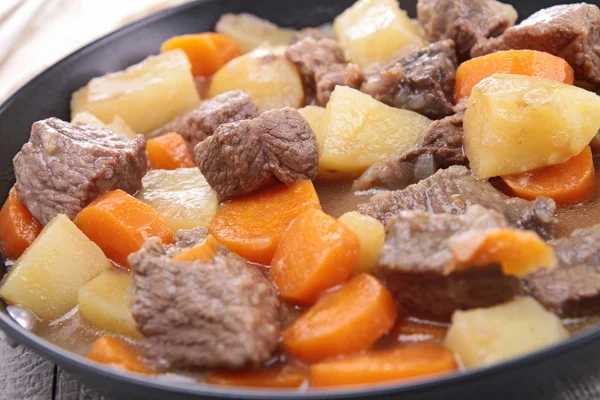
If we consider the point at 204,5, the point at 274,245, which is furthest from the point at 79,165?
the point at 204,5

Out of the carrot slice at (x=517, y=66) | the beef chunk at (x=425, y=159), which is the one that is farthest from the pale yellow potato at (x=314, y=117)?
the carrot slice at (x=517, y=66)

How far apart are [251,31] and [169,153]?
162cm

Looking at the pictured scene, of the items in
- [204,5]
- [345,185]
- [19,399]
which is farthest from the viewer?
[204,5]

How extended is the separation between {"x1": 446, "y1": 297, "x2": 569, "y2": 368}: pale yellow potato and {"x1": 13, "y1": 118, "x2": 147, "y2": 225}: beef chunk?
1.78m

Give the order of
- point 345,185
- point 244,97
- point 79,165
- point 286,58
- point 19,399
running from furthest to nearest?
point 286,58, point 244,97, point 345,185, point 79,165, point 19,399

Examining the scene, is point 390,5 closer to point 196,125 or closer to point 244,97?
point 244,97

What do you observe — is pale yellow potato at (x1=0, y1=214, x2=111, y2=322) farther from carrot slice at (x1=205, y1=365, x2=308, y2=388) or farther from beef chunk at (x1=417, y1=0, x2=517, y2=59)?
beef chunk at (x1=417, y1=0, x2=517, y2=59)

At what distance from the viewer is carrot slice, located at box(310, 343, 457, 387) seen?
2.23 metres

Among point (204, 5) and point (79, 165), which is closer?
point (79, 165)

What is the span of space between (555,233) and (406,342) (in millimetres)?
903

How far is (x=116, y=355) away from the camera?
8.15ft

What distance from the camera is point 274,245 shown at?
2943 mm

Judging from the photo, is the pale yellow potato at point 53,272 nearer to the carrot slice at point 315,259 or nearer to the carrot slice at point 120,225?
the carrot slice at point 120,225

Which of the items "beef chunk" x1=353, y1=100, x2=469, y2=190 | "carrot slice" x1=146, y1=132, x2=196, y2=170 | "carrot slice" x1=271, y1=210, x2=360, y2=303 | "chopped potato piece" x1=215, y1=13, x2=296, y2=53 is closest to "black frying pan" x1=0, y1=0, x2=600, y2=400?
"chopped potato piece" x1=215, y1=13, x2=296, y2=53
